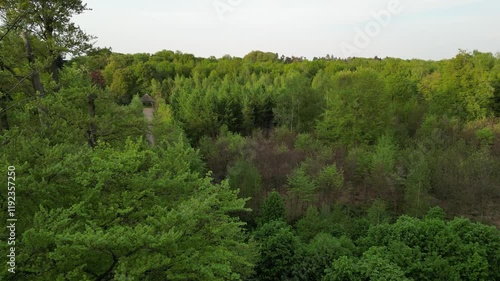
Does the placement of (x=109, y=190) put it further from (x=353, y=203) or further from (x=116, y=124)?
(x=353, y=203)

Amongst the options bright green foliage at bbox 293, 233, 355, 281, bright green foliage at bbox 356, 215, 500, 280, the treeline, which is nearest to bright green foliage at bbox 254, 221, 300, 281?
bright green foliage at bbox 293, 233, 355, 281

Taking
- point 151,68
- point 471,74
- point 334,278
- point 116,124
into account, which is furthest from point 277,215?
point 151,68

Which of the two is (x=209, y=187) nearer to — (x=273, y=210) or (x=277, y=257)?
(x=277, y=257)

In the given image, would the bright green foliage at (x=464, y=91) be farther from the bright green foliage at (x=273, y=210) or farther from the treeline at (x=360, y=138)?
the bright green foliage at (x=273, y=210)

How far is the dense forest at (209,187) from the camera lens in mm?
6570

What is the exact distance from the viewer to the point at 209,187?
8844 mm

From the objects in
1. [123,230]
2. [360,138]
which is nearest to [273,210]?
[123,230]

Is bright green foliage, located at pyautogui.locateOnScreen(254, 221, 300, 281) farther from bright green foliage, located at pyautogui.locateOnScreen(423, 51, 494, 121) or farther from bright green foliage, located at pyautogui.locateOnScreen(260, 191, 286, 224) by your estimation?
bright green foliage, located at pyautogui.locateOnScreen(423, 51, 494, 121)

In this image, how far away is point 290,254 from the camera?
1212cm

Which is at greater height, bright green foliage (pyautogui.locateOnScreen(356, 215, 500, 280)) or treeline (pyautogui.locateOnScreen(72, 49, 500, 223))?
treeline (pyautogui.locateOnScreen(72, 49, 500, 223))

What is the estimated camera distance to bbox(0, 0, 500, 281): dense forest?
21.6 feet

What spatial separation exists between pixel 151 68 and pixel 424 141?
136 ft

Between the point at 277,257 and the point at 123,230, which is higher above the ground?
the point at 123,230

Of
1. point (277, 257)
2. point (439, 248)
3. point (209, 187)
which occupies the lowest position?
point (277, 257)
